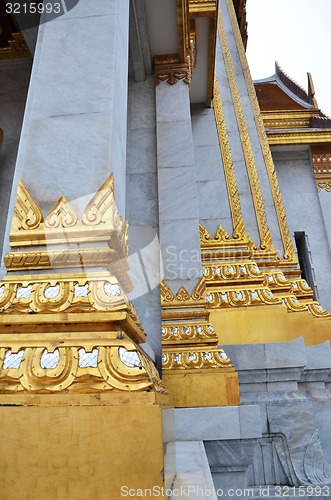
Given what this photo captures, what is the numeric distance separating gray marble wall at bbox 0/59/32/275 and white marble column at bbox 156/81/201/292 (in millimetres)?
1560

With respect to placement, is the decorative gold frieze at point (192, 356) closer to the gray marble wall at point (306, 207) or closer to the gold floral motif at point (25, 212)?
the gold floral motif at point (25, 212)

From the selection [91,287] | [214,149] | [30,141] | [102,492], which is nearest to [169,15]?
[214,149]

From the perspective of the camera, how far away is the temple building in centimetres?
113

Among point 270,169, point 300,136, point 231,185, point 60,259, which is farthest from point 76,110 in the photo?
point 300,136

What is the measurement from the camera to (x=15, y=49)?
4.31 metres

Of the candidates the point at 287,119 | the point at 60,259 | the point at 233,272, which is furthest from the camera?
the point at 287,119

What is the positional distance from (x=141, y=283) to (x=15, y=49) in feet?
9.81

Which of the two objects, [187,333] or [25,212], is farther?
[187,333]

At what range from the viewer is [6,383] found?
121cm

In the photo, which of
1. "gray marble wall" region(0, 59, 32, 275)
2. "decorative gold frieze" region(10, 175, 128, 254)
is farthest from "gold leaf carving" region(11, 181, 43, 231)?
"gray marble wall" region(0, 59, 32, 275)

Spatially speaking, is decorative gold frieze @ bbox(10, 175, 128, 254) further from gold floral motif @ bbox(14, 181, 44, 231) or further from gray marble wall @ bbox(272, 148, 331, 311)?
gray marble wall @ bbox(272, 148, 331, 311)

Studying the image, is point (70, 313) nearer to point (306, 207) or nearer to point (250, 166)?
point (250, 166)

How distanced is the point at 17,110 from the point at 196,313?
3093 mm

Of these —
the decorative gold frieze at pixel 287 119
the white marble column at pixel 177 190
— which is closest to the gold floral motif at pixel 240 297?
the white marble column at pixel 177 190
